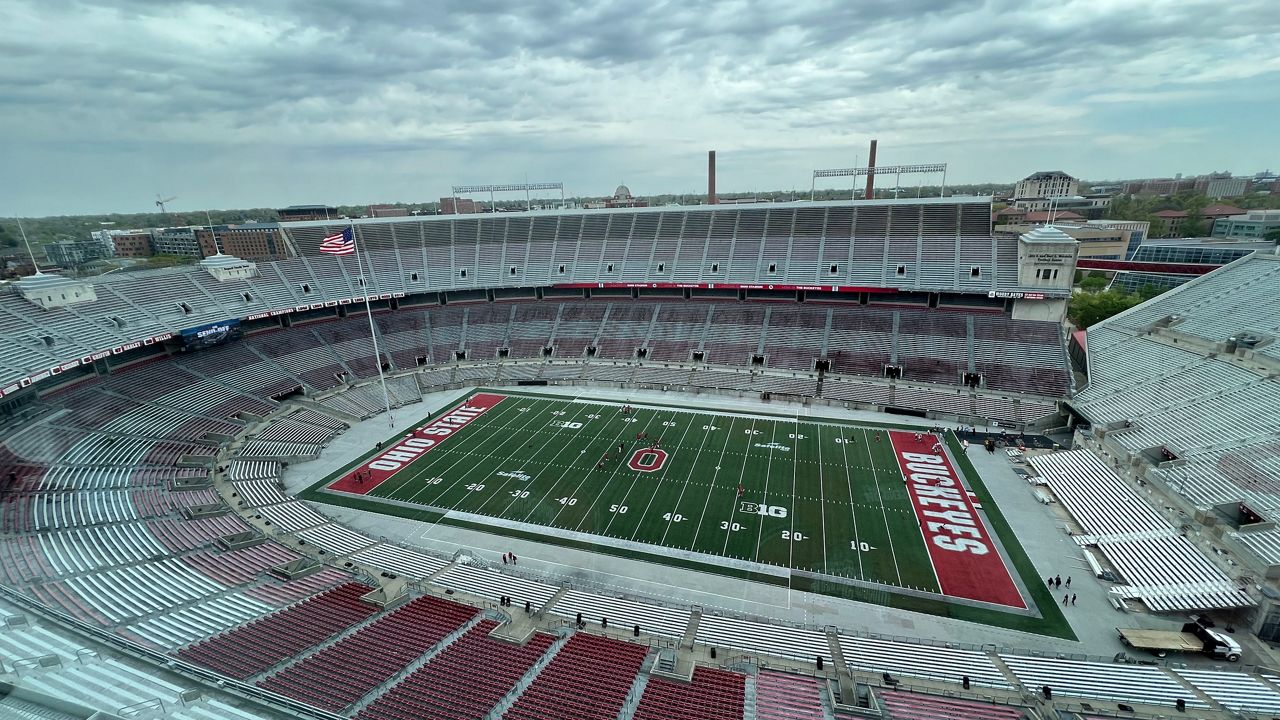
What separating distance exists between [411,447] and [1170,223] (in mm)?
109295

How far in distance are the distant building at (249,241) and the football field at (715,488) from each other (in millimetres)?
24356

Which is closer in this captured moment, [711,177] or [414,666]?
[414,666]

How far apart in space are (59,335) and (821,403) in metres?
44.1

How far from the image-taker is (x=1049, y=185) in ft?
426

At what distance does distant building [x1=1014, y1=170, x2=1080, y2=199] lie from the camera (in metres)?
129

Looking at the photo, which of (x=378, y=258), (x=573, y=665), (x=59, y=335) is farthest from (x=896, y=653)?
(x=378, y=258)

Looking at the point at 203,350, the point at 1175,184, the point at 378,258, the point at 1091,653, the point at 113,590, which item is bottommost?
the point at 1091,653

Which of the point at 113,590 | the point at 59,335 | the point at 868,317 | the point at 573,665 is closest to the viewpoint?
the point at 573,665

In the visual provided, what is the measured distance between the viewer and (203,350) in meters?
36.3

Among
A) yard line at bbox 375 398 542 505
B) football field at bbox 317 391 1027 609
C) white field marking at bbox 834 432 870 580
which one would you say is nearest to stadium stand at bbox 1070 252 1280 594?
football field at bbox 317 391 1027 609

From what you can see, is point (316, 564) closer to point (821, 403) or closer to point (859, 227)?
point (821, 403)

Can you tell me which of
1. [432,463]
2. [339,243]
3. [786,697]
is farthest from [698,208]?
[786,697]

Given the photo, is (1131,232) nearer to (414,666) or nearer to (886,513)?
(886,513)

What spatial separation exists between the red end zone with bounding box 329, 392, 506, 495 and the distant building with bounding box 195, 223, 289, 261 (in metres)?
22.5
